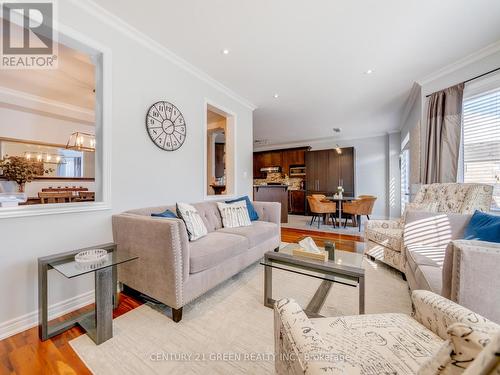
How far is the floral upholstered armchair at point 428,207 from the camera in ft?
7.30

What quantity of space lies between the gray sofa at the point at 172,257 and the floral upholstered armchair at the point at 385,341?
40.1 inches

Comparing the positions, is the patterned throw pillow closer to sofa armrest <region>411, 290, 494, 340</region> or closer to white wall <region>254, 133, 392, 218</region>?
sofa armrest <region>411, 290, 494, 340</region>

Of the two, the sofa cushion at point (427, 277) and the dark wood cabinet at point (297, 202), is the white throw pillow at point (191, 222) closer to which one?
the sofa cushion at point (427, 277)

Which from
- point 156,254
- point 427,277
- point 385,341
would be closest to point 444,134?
point 427,277

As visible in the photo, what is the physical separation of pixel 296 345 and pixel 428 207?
2.80m

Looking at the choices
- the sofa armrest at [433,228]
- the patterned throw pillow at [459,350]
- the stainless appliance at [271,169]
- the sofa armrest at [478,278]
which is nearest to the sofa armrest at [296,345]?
the patterned throw pillow at [459,350]

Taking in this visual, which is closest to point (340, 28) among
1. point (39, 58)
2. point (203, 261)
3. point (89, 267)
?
point (203, 261)

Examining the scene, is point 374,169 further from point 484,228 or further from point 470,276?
point 470,276

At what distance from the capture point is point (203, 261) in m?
1.88

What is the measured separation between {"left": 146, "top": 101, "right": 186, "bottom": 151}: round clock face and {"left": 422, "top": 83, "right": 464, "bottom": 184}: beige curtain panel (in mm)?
3565

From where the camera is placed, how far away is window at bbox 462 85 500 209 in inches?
101

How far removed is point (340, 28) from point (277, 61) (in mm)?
851

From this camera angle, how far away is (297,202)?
305 inches

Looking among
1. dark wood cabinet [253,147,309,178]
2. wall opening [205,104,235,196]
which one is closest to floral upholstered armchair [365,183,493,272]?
wall opening [205,104,235,196]
